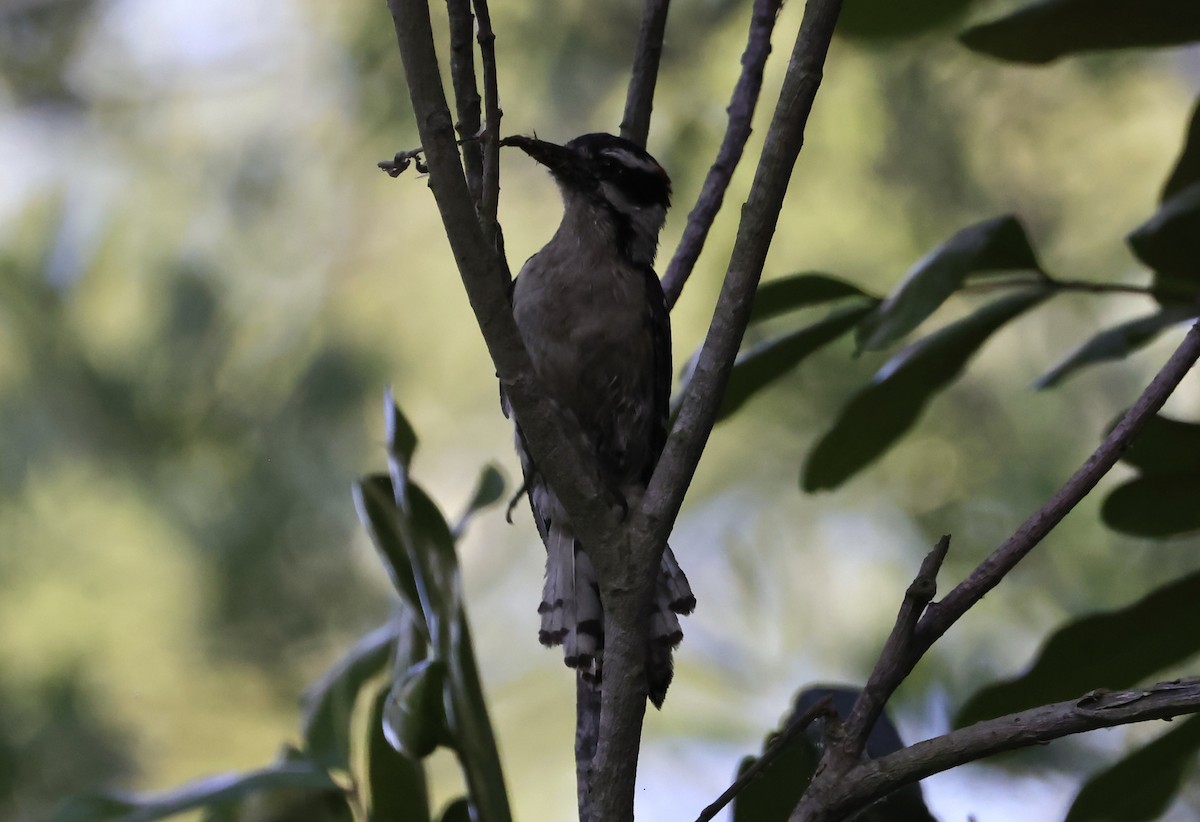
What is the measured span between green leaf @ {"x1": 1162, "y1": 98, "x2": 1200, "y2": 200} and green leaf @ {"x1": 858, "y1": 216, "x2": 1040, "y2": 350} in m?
0.22

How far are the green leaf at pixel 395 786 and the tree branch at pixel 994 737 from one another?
547mm

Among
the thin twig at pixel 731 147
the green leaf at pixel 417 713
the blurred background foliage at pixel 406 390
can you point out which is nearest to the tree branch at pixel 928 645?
the green leaf at pixel 417 713

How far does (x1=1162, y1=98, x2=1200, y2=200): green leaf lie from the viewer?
4.73ft

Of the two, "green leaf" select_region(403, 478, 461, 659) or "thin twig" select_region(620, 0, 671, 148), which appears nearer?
"green leaf" select_region(403, 478, 461, 659)

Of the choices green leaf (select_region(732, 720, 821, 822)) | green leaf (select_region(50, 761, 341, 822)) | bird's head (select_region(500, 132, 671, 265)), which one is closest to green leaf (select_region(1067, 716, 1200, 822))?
green leaf (select_region(732, 720, 821, 822))

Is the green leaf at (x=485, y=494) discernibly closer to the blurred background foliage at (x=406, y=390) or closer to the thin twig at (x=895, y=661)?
the thin twig at (x=895, y=661)

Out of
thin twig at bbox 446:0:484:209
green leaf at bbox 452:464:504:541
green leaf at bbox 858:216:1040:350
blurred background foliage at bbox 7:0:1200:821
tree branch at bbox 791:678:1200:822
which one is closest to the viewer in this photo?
tree branch at bbox 791:678:1200:822

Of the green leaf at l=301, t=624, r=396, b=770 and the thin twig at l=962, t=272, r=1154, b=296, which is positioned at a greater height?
the thin twig at l=962, t=272, r=1154, b=296

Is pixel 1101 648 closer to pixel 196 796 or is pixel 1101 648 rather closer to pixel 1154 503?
pixel 1154 503

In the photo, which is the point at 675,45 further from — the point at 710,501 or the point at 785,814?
the point at 785,814

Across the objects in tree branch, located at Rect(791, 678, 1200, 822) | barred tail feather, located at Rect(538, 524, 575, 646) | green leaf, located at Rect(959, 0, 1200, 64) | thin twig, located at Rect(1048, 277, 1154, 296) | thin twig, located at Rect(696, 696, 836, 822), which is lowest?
tree branch, located at Rect(791, 678, 1200, 822)

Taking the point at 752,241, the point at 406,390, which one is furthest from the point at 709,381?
the point at 406,390

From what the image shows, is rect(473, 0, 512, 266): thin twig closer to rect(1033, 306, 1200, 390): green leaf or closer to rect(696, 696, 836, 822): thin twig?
rect(696, 696, 836, 822): thin twig

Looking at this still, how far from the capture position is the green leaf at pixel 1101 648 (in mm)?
1320
